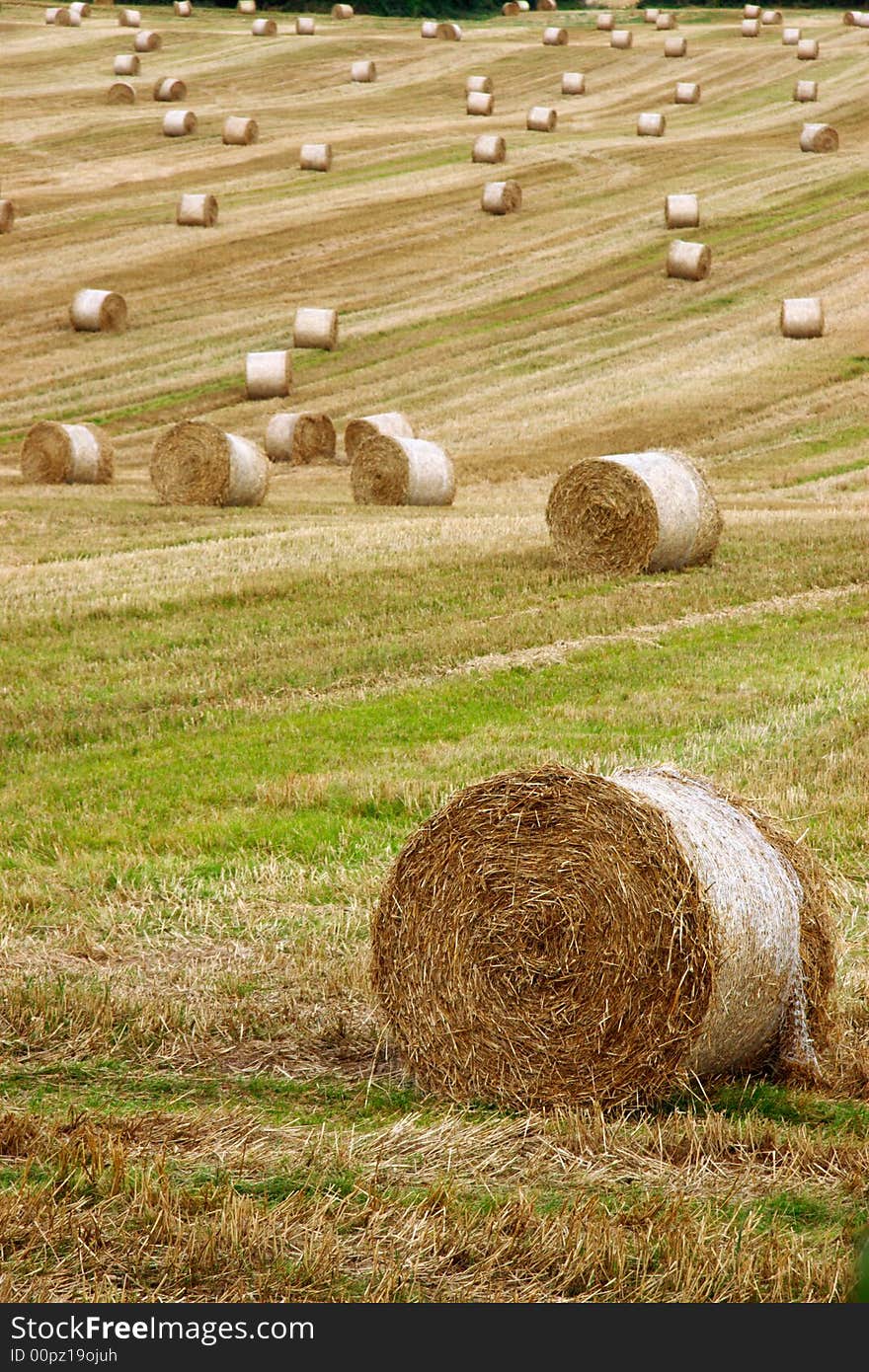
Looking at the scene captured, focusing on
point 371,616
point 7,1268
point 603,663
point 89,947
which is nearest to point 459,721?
point 603,663

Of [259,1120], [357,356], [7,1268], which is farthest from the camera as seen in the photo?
[357,356]

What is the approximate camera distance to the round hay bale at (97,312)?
34125 millimetres

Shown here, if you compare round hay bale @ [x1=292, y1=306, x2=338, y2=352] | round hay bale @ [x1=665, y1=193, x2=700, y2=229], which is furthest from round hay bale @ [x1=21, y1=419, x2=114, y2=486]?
round hay bale @ [x1=665, y1=193, x2=700, y2=229]

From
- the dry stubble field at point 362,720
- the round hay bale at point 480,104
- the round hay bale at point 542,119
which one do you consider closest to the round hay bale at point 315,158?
the dry stubble field at point 362,720

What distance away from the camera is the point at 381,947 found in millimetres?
6586

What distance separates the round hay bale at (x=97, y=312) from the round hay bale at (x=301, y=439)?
9.04 m

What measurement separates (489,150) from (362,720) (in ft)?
121

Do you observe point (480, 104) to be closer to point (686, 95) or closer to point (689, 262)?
point (686, 95)

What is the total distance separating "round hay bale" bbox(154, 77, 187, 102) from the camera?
52562 mm

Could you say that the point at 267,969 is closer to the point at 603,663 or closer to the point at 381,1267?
the point at 381,1267

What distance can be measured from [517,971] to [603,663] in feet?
23.5

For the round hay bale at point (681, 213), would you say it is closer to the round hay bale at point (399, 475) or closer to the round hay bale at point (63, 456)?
the round hay bale at point (399, 475)

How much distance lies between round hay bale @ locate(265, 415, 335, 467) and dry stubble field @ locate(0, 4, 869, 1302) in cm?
92

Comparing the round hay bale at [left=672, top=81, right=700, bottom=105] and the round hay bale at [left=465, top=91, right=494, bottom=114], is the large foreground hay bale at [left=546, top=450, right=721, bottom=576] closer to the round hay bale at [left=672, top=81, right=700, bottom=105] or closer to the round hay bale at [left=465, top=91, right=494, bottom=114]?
the round hay bale at [left=465, top=91, right=494, bottom=114]
